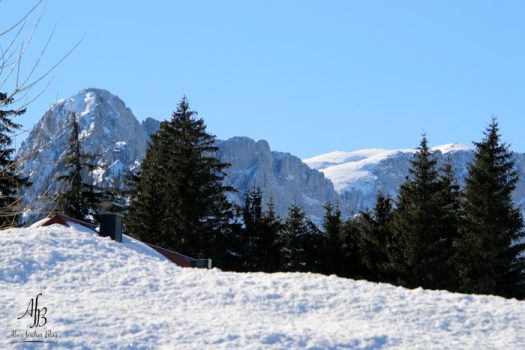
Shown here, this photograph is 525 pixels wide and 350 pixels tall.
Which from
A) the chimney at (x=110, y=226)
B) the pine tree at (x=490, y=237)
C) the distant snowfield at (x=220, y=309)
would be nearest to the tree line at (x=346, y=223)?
the pine tree at (x=490, y=237)

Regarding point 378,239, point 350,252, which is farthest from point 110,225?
point 350,252

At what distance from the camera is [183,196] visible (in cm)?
4769

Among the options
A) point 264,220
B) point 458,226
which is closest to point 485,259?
point 458,226

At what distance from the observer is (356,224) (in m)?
55.2

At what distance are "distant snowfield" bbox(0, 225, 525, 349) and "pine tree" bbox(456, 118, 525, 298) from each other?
22796 millimetres

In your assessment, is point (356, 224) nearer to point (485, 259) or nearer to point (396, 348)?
point (485, 259)

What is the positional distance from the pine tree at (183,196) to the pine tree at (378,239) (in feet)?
30.6

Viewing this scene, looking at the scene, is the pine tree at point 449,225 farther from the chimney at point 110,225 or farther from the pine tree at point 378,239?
the chimney at point 110,225

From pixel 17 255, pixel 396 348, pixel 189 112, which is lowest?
pixel 396 348

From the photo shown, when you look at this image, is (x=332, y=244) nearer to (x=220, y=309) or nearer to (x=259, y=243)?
(x=259, y=243)

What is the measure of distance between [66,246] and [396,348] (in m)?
11.4

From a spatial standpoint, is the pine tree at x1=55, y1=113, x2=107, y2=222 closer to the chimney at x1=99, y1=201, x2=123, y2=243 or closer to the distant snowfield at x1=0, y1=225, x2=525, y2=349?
the chimney at x1=99, y1=201, x2=123, y2=243

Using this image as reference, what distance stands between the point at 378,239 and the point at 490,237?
9.98 metres

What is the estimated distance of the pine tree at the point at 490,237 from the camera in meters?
39.3
